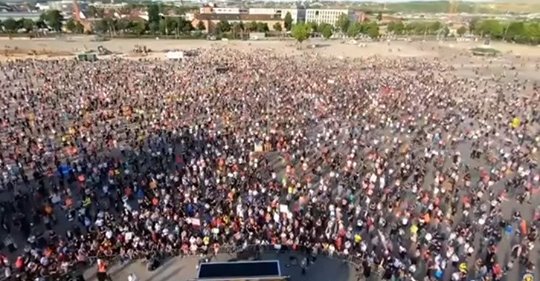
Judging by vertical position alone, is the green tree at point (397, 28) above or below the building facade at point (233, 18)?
below

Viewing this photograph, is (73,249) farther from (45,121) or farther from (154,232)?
(45,121)

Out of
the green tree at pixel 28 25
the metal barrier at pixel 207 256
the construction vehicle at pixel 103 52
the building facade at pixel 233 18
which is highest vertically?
the building facade at pixel 233 18

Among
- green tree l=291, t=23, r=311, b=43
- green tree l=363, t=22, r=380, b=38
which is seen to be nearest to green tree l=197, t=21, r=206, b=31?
green tree l=291, t=23, r=311, b=43

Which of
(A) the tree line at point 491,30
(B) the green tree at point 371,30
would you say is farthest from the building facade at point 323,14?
(B) the green tree at point 371,30

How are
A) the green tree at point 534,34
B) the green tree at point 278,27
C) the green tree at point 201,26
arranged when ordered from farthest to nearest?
the green tree at point 278,27
the green tree at point 201,26
the green tree at point 534,34

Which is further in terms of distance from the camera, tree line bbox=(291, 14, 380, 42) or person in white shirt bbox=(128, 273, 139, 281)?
tree line bbox=(291, 14, 380, 42)

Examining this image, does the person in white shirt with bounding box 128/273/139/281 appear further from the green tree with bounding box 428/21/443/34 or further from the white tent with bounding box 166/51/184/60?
Answer: the green tree with bounding box 428/21/443/34

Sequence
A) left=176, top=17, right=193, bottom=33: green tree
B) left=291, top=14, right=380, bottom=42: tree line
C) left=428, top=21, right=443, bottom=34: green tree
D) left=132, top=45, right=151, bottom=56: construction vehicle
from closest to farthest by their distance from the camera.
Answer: left=132, top=45, right=151, bottom=56: construction vehicle < left=291, top=14, right=380, bottom=42: tree line < left=176, top=17, right=193, bottom=33: green tree < left=428, top=21, right=443, bottom=34: green tree

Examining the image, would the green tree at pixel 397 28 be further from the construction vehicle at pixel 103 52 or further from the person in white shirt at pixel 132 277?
the person in white shirt at pixel 132 277

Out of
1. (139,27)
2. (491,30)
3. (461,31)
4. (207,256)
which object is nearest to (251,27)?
(139,27)
